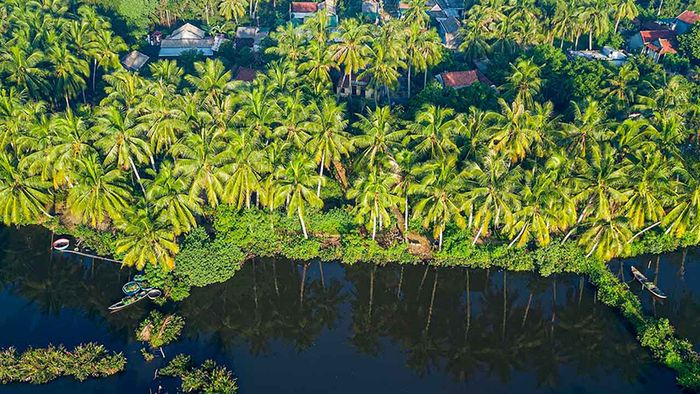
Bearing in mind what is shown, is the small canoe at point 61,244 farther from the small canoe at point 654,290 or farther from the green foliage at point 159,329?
the small canoe at point 654,290

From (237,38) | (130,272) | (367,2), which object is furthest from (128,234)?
(367,2)

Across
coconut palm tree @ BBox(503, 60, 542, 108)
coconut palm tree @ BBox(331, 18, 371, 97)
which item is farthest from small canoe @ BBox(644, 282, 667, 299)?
coconut palm tree @ BBox(331, 18, 371, 97)

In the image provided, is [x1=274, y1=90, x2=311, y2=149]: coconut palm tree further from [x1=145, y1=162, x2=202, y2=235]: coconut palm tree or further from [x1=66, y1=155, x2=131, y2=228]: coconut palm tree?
[x1=66, y1=155, x2=131, y2=228]: coconut palm tree

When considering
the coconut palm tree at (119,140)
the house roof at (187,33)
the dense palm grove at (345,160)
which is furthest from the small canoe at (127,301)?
the house roof at (187,33)

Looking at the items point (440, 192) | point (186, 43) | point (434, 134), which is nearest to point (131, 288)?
point (440, 192)

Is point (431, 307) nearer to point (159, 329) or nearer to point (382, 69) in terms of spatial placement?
point (159, 329)

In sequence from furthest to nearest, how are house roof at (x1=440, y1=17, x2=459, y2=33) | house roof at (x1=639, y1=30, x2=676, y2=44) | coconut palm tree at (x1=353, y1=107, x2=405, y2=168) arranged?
house roof at (x1=440, y1=17, x2=459, y2=33) → house roof at (x1=639, y1=30, x2=676, y2=44) → coconut palm tree at (x1=353, y1=107, x2=405, y2=168)
